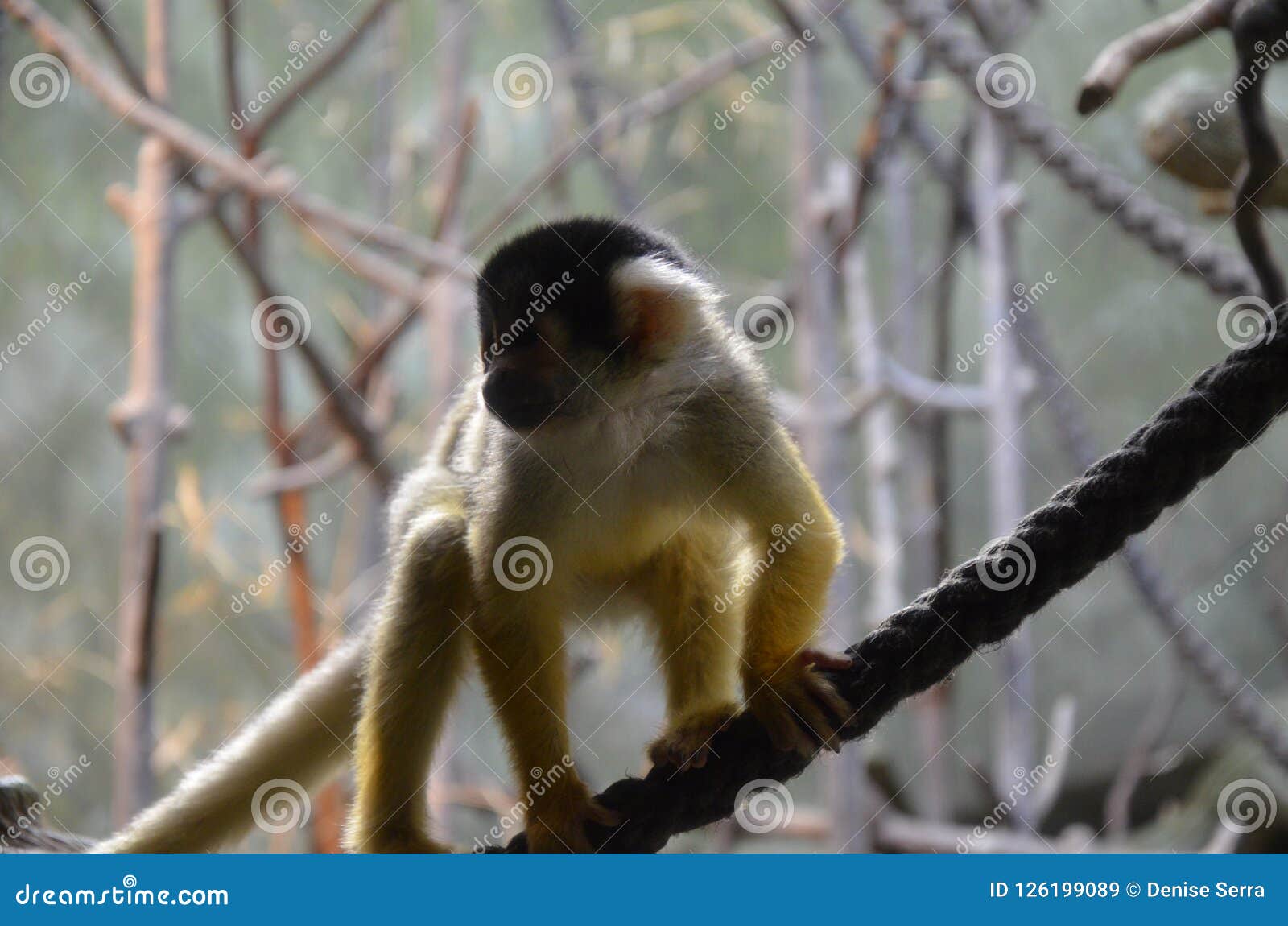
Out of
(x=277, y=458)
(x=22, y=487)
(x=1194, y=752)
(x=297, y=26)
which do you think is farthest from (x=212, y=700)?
(x=1194, y=752)

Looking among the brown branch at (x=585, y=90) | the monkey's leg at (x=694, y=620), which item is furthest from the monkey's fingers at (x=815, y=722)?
the brown branch at (x=585, y=90)

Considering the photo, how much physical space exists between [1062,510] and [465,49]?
3.95 metres

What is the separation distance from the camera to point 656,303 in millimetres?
1955

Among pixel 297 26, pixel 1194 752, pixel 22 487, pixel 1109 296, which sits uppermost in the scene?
pixel 297 26

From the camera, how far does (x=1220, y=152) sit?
99.7 inches

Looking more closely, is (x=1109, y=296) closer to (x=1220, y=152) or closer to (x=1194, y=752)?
(x=1194, y=752)

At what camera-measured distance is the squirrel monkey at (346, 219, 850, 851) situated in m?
1.82
